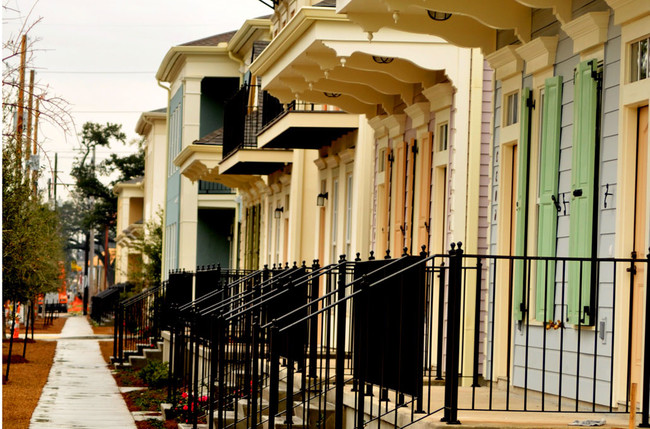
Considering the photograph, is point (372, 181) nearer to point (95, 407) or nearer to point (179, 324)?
point (179, 324)

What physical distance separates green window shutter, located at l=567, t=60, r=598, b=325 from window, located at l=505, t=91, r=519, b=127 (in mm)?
1607

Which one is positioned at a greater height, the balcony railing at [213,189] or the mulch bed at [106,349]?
the balcony railing at [213,189]

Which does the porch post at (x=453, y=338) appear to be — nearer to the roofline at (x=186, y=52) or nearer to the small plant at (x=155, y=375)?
the small plant at (x=155, y=375)

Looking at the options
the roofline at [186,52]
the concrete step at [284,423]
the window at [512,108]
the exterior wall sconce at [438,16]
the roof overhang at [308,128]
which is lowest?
the concrete step at [284,423]

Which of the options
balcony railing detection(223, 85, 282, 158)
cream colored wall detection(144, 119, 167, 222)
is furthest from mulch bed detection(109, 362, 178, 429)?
cream colored wall detection(144, 119, 167, 222)

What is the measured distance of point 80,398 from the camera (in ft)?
59.3

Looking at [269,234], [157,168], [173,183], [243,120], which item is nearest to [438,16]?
[243,120]

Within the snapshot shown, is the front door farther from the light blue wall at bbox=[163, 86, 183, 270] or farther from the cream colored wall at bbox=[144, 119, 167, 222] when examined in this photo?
the cream colored wall at bbox=[144, 119, 167, 222]

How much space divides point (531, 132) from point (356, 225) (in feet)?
23.3

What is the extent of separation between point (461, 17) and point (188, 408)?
507 centimetres

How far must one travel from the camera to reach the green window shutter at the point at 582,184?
883 cm

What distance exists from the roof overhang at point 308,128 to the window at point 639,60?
30.5ft

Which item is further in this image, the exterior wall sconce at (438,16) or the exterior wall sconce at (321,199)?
the exterior wall sconce at (321,199)

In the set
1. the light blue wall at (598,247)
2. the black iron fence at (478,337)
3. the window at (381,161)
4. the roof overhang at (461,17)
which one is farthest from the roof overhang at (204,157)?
the light blue wall at (598,247)
